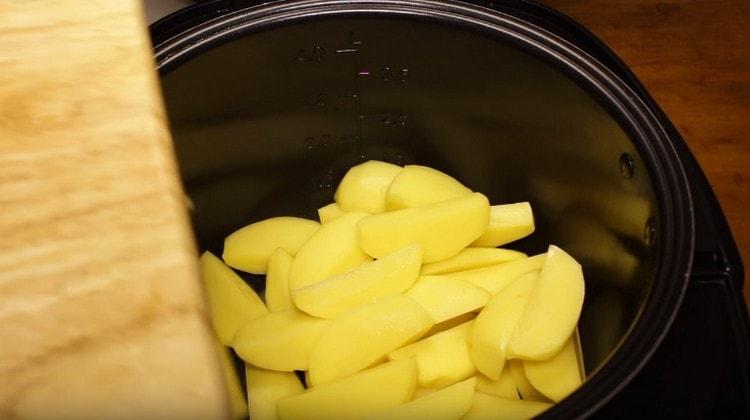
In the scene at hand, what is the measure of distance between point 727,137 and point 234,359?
657 mm

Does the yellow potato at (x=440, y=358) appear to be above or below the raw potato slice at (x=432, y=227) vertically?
below

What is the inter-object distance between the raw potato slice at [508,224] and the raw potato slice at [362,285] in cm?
11

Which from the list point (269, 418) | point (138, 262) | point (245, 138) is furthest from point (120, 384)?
point (245, 138)

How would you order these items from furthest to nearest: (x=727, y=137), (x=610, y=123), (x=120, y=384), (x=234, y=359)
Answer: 1. (x=727, y=137)
2. (x=234, y=359)
3. (x=610, y=123)
4. (x=120, y=384)

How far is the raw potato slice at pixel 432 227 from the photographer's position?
0.75 metres

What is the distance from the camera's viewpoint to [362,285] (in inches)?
28.8

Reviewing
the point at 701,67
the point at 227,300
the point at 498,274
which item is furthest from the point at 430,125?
the point at 701,67

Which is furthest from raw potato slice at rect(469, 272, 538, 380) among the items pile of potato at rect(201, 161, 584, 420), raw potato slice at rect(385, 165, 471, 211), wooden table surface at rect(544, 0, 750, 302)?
wooden table surface at rect(544, 0, 750, 302)

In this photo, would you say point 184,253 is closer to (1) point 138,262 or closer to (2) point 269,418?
(1) point 138,262

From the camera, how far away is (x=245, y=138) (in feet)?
2.72

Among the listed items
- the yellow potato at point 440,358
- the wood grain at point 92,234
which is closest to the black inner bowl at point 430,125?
the yellow potato at point 440,358

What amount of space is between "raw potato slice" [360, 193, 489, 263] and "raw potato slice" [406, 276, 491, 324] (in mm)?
31

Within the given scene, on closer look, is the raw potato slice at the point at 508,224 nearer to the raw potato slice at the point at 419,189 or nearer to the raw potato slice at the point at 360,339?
the raw potato slice at the point at 419,189

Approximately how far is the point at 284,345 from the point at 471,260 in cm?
22
